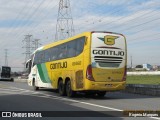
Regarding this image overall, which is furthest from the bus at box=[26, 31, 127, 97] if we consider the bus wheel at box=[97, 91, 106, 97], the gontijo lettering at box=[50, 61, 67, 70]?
the bus wheel at box=[97, 91, 106, 97]

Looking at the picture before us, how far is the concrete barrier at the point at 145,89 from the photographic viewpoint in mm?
24322

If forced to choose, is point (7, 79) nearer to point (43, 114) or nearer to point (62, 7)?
point (62, 7)

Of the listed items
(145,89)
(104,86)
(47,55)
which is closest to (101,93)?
(104,86)

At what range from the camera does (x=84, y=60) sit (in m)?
20.8

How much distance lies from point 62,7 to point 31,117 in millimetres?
36596

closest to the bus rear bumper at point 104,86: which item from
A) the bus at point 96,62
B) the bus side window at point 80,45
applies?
the bus at point 96,62

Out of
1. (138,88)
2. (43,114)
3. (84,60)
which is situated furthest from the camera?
(138,88)

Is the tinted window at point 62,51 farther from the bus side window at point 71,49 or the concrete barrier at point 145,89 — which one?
the concrete barrier at point 145,89

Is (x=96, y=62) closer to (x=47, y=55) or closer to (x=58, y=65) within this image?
(x=58, y=65)

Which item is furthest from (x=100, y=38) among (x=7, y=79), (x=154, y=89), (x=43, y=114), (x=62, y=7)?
(x=7, y=79)

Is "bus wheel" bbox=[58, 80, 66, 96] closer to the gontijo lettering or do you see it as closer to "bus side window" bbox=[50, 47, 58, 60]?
the gontijo lettering

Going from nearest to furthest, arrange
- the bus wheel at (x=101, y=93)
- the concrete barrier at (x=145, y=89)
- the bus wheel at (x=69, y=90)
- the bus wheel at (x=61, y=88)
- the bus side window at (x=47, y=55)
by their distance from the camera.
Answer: the bus wheel at (x=69, y=90) < the bus wheel at (x=101, y=93) < the bus wheel at (x=61, y=88) < the concrete barrier at (x=145, y=89) < the bus side window at (x=47, y=55)

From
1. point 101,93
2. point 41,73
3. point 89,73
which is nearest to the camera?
point 89,73

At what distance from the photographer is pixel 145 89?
2562 centimetres
